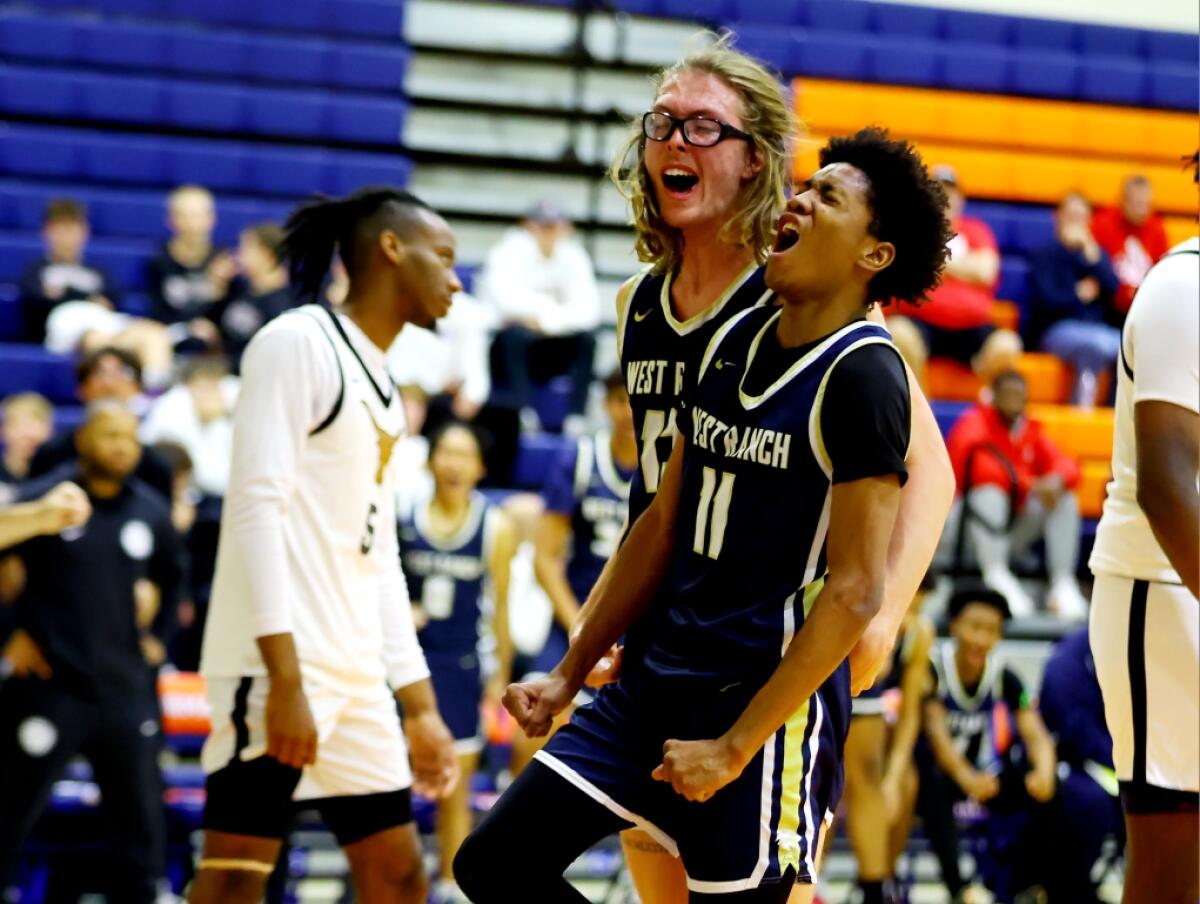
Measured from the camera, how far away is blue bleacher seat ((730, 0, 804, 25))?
536 inches

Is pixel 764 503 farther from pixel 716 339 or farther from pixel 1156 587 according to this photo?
pixel 1156 587

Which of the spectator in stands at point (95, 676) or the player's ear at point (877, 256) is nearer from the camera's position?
the player's ear at point (877, 256)

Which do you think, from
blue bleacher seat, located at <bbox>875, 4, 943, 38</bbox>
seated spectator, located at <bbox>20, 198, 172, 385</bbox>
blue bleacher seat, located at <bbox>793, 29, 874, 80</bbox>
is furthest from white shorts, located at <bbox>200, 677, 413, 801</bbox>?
blue bleacher seat, located at <bbox>875, 4, 943, 38</bbox>

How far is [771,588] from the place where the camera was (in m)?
2.89

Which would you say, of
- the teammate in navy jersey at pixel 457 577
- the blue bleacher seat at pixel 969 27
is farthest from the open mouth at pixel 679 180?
the blue bleacher seat at pixel 969 27

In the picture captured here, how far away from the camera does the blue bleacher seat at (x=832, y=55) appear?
525 inches

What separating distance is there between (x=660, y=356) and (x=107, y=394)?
4696 millimetres

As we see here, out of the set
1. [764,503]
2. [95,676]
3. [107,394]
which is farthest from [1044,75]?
[764,503]

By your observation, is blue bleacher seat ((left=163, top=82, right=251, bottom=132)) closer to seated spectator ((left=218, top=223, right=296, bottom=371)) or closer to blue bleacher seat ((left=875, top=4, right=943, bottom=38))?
seated spectator ((left=218, top=223, right=296, bottom=371))

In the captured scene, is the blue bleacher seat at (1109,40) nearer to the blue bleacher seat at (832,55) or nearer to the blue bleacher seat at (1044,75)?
the blue bleacher seat at (1044,75)

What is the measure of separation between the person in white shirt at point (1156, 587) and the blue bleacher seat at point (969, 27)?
11297 mm

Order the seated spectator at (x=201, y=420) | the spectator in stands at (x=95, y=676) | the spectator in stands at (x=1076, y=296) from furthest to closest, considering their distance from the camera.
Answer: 1. the spectator in stands at (x=1076, y=296)
2. the seated spectator at (x=201, y=420)
3. the spectator in stands at (x=95, y=676)

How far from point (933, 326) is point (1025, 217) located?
2.38 meters

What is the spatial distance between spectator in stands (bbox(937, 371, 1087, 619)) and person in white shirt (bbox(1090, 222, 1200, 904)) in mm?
5994
